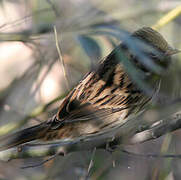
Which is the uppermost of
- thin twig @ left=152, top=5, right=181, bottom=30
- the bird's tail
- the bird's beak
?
thin twig @ left=152, top=5, right=181, bottom=30

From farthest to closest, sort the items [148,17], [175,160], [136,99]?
[148,17], [136,99], [175,160]

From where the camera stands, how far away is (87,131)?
2.93m

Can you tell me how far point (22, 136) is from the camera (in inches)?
110

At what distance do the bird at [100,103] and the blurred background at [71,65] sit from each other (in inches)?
4.9

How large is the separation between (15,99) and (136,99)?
1.78 metres

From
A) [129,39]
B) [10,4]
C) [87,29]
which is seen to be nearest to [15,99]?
[10,4]

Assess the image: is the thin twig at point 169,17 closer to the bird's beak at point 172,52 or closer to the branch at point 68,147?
the bird's beak at point 172,52

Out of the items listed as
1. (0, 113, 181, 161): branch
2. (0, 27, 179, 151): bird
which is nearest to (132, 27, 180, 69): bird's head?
(0, 27, 179, 151): bird

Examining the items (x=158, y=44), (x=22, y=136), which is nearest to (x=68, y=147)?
(x=22, y=136)

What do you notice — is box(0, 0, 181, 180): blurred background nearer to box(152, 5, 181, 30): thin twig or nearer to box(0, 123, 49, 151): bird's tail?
box(152, 5, 181, 30): thin twig

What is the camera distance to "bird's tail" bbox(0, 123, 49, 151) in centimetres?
271

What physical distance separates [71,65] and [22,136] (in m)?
0.96

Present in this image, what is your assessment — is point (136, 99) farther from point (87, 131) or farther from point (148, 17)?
point (148, 17)

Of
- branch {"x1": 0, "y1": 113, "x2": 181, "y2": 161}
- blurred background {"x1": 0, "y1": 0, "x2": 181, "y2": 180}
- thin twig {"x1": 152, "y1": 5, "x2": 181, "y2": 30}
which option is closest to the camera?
branch {"x1": 0, "y1": 113, "x2": 181, "y2": 161}
